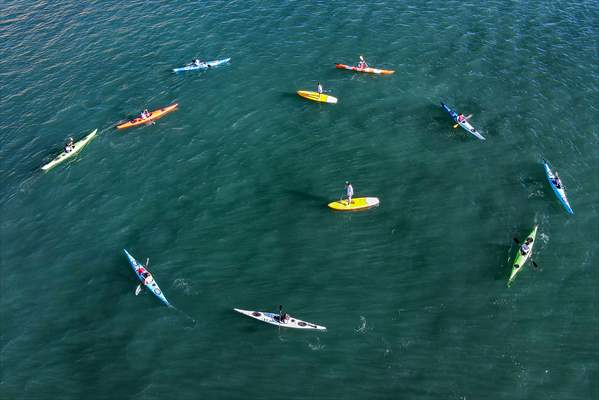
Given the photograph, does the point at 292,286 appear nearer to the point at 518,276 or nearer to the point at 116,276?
the point at 116,276

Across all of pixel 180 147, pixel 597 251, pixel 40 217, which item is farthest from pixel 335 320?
pixel 40 217

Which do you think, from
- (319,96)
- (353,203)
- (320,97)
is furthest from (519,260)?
(319,96)

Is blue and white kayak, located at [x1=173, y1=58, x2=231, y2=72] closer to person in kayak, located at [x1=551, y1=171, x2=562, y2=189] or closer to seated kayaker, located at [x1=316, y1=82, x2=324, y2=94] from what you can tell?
seated kayaker, located at [x1=316, y1=82, x2=324, y2=94]

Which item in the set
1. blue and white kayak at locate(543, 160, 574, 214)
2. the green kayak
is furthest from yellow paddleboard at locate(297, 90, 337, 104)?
the green kayak

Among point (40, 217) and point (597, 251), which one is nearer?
point (597, 251)

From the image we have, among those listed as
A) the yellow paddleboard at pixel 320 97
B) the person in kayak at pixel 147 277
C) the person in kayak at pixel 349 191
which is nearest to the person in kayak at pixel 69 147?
the person in kayak at pixel 147 277

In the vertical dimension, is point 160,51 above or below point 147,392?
above

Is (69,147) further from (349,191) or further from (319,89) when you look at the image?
(349,191)
